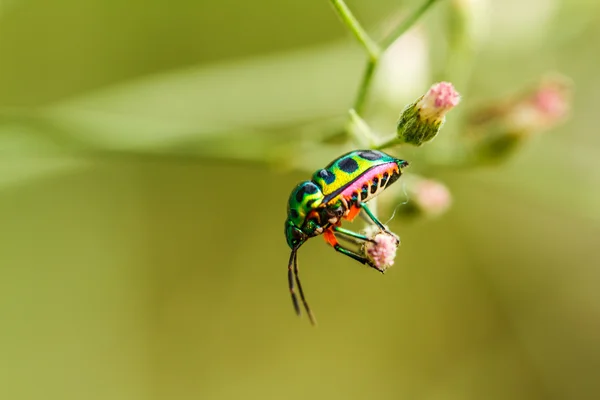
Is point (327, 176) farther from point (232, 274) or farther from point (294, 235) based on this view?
point (232, 274)

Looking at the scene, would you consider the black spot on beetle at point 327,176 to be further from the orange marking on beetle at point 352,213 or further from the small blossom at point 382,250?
the small blossom at point 382,250

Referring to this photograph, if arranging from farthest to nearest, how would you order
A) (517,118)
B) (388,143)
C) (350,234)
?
1. (517,118)
2. (388,143)
3. (350,234)

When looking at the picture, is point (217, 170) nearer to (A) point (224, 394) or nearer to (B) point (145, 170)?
(B) point (145, 170)

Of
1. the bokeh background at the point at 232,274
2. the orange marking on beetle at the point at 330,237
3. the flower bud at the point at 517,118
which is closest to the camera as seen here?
the orange marking on beetle at the point at 330,237

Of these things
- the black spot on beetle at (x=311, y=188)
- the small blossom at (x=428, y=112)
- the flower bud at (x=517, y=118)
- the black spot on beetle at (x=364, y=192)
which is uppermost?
the flower bud at (x=517, y=118)

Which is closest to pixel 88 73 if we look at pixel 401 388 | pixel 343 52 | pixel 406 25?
pixel 343 52

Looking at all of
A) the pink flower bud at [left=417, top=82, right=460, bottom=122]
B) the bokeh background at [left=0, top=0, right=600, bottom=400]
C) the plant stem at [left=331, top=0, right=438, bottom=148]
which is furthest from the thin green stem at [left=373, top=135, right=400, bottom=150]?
the bokeh background at [left=0, top=0, right=600, bottom=400]

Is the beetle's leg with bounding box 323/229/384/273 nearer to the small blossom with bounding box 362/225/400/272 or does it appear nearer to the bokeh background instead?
the small blossom with bounding box 362/225/400/272

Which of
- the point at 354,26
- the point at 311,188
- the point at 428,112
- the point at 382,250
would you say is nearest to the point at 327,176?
the point at 311,188

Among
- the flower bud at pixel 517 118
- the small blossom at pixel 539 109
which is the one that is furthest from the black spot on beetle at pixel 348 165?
the small blossom at pixel 539 109
